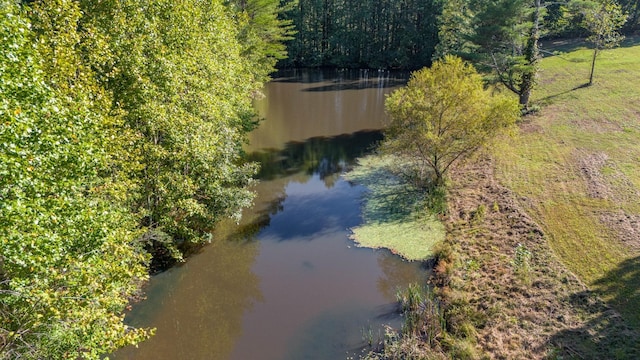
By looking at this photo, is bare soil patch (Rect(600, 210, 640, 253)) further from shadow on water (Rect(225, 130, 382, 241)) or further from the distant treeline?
the distant treeline

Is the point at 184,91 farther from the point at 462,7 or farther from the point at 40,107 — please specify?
the point at 462,7

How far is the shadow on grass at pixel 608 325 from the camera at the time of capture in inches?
518

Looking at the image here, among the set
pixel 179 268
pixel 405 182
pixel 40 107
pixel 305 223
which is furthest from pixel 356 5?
pixel 40 107

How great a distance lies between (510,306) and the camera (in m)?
15.8

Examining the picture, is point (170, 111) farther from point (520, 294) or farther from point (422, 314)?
point (520, 294)

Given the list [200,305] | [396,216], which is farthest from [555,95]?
[200,305]

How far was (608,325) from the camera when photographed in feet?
46.2

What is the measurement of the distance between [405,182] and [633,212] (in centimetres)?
1249

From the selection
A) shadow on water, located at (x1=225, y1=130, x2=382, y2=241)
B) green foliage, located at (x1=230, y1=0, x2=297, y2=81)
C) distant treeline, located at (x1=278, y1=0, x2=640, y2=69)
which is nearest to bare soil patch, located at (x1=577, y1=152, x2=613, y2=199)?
shadow on water, located at (x1=225, y1=130, x2=382, y2=241)

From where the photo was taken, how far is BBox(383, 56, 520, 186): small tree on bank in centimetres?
2341

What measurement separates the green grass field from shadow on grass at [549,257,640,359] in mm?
61

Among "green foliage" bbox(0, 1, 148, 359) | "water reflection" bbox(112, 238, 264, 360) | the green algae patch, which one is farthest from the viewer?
the green algae patch

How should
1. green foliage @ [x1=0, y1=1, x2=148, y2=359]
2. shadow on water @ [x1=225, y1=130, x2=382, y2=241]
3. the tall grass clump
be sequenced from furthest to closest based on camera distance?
1. shadow on water @ [x1=225, y1=130, x2=382, y2=241]
2. the tall grass clump
3. green foliage @ [x1=0, y1=1, x2=148, y2=359]

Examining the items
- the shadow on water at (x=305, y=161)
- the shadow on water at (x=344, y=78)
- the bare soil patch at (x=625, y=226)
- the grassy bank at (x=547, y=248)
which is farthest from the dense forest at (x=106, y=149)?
the shadow on water at (x=344, y=78)
